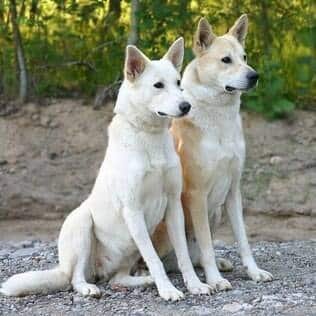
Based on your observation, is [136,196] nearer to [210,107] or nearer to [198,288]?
[198,288]

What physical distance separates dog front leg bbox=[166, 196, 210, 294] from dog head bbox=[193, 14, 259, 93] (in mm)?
924

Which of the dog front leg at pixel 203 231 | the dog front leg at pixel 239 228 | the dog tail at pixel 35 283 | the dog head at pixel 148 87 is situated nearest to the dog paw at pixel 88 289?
the dog tail at pixel 35 283

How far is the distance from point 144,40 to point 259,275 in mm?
4639

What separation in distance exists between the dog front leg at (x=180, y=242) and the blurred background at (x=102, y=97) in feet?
9.85

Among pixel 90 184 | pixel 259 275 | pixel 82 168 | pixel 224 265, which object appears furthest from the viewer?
pixel 82 168

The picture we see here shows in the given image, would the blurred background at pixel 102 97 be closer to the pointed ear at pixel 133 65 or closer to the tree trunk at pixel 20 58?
the tree trunk at pixel 20 58

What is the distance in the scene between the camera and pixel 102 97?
10.8 metres

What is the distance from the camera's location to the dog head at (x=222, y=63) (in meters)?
6.19

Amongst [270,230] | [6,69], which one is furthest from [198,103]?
[6,69]

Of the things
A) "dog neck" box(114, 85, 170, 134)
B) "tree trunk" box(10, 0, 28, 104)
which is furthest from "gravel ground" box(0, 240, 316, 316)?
"tree trunk" box(10, 0, 28, 104)

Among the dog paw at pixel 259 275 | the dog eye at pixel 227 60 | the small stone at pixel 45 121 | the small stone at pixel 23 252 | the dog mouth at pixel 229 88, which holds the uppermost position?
the dog eye at pixel 227 60

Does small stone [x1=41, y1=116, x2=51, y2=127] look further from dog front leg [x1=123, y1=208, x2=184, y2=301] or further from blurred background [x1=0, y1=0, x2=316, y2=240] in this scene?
dog front leg [x1=123, y1=208, x2=184, y2=301]

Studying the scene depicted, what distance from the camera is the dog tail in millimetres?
6090

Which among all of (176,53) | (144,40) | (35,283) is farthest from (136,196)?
(144,40)
